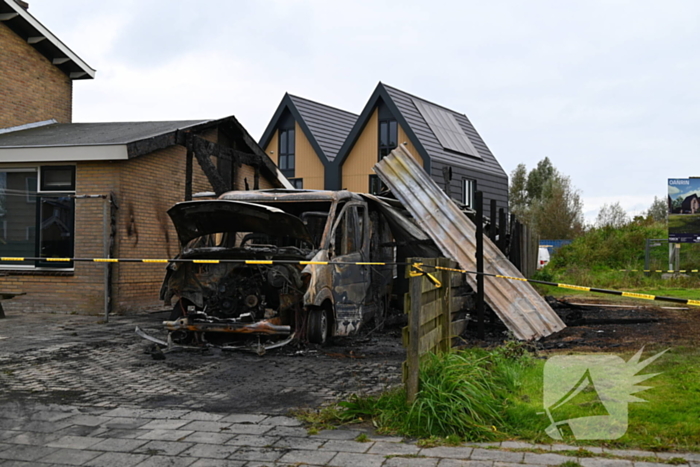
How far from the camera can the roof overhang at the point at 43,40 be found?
17000mm

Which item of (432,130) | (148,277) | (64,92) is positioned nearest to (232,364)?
(148,277)

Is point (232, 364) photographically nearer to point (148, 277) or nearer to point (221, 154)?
point (148, 277)

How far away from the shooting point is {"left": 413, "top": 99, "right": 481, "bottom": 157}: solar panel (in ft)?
98.7

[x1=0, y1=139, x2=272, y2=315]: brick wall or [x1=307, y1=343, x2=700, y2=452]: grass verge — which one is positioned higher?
[x1=0, y1=139, x2=272, y2=315]: brick wall

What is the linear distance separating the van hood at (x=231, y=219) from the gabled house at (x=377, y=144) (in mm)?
17833

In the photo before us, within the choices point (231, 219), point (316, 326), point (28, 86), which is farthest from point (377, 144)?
point (316, 326)

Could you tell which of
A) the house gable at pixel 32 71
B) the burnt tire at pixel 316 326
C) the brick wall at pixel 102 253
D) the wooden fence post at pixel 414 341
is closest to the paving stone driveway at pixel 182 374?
the burnt tire at pixel 316 326

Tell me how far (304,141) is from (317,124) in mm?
1095

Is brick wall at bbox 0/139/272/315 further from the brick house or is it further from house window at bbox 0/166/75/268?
house window at bbox 0/166/75/268

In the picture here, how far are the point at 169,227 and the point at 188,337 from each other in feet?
20.1

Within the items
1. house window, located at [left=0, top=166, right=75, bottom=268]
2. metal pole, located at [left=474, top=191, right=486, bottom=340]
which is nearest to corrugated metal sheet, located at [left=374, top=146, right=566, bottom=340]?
metal pole, located at [left=474, top=191, right=486, bottom=340]

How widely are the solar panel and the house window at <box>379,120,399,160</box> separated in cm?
158

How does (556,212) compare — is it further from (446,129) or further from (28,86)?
(28,86)

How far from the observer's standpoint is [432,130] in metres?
29.6
